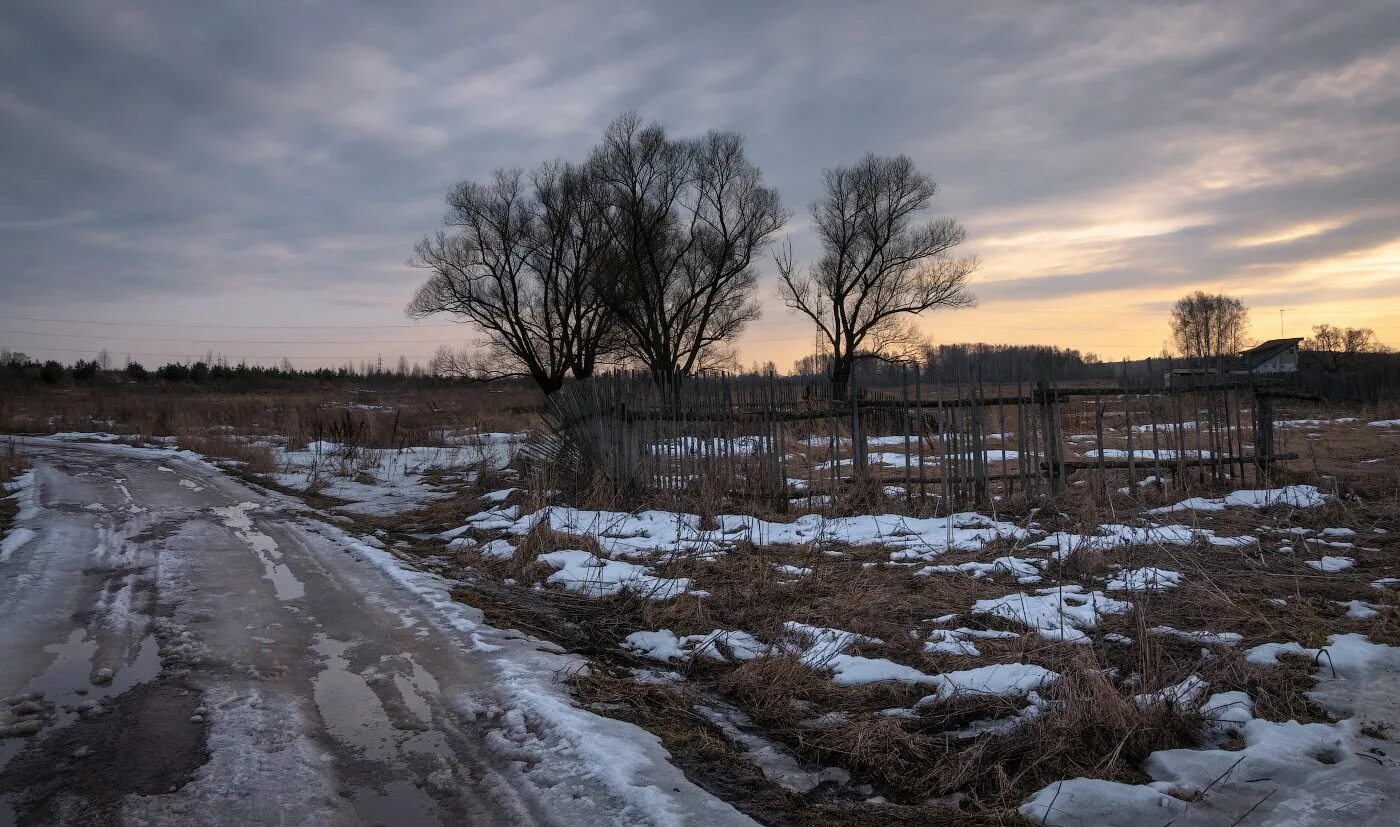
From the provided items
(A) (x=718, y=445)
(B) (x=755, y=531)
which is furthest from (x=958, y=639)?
(A) (x=718, y=445)

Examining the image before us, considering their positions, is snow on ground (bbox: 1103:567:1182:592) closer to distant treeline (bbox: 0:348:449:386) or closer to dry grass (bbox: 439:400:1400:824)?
dry grass (bbox: 439:400:1400:824)

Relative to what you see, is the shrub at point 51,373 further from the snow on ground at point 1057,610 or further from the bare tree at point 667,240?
the snow on ground at point 1057,610

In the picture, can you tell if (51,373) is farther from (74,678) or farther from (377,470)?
(74,678)

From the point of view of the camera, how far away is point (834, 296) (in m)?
34.8

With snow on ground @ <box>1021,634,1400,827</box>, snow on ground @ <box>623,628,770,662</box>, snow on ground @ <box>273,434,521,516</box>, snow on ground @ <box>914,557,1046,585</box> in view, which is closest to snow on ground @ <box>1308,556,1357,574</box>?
snow on ground @ <box>914,557,1046,585</box>

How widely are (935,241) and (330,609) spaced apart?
32.5 metres

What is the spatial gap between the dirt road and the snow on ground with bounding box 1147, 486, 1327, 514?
729 centimetres

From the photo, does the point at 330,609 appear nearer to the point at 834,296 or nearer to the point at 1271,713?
the point at 1271,713

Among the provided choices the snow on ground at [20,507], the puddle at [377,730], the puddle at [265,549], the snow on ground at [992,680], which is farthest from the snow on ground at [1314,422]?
the snow on ground at [20,507]

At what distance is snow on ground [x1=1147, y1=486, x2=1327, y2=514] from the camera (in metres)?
8.30

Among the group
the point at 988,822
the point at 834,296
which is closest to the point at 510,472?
the point at 988,822

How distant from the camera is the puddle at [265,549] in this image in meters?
5.78

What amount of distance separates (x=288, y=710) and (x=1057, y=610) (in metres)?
4.35

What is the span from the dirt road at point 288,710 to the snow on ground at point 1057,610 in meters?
2.60
